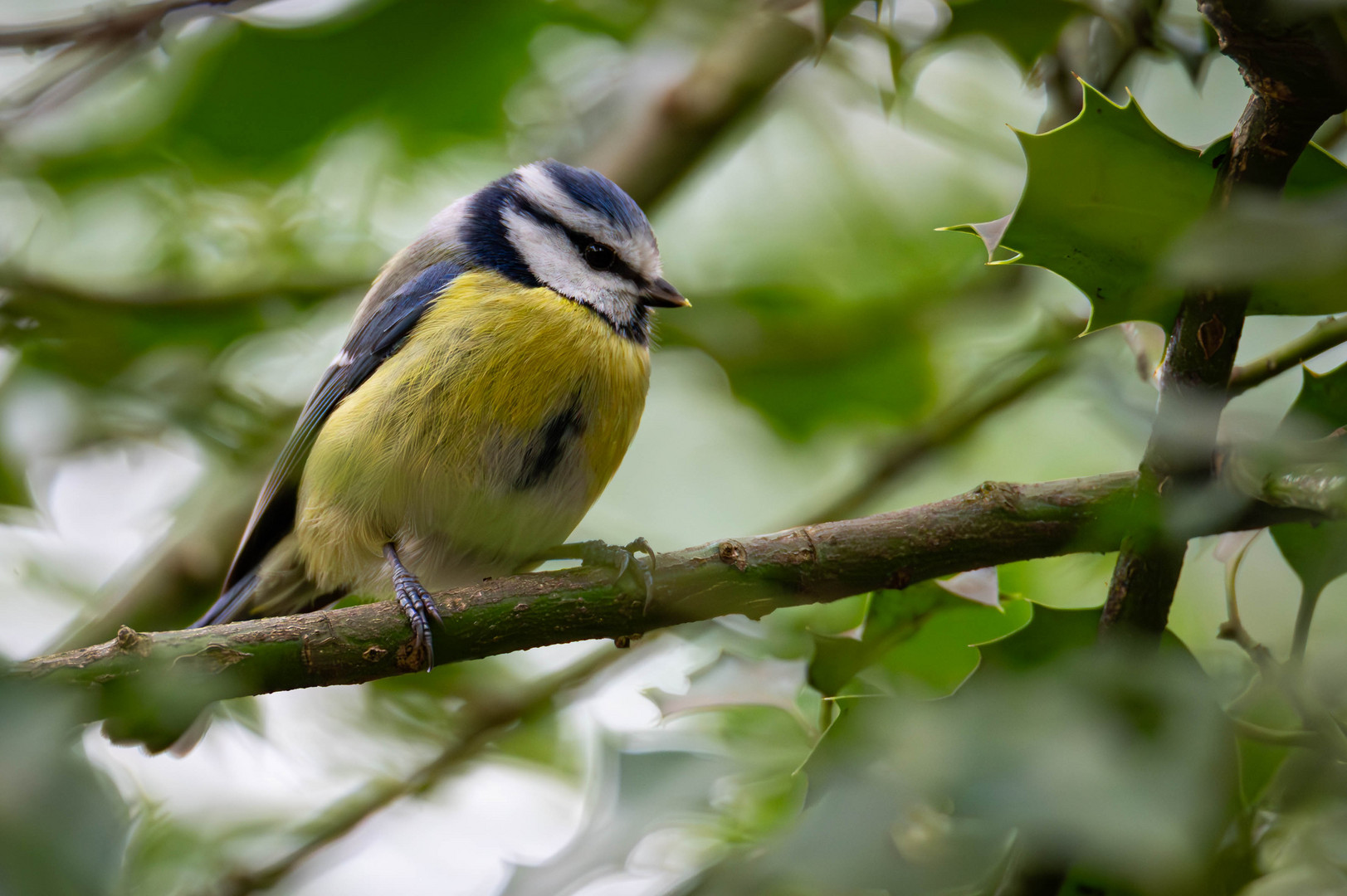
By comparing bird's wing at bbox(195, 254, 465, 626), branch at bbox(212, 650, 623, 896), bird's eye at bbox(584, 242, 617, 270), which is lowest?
branch at bbox(212, 650, 623, 896)

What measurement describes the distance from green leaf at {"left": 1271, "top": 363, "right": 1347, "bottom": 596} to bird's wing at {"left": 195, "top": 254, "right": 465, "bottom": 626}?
4.88 ft

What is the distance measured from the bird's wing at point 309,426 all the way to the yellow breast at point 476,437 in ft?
0.25

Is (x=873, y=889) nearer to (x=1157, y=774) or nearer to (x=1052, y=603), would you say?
(x=1157, y=774)

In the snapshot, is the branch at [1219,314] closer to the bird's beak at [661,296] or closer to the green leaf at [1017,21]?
the green leaf at [1017,21]

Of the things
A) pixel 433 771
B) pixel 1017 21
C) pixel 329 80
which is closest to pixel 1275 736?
pixel 1017 21

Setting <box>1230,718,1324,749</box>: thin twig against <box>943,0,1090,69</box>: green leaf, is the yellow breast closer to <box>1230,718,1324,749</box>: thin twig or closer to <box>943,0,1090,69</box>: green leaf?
<box>943,0,1090,69</box>: green leaf

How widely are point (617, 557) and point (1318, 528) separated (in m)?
0.84

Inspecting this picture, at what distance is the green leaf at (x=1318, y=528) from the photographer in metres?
0.92

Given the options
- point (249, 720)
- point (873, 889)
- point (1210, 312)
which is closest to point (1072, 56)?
point (1210, 312)

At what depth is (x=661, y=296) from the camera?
83.2 inches

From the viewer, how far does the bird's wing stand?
6.66 feet

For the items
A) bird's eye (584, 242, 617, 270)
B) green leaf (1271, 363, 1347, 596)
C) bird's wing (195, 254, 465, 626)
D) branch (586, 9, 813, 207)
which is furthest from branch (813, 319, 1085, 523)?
green leaf (1271, 363, 1347, 596)

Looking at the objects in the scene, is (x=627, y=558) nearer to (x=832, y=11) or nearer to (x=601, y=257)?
(x=832, y=11)

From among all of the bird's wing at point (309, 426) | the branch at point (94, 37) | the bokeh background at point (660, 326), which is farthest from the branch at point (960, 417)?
the branch at point (94, 37)
